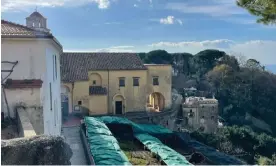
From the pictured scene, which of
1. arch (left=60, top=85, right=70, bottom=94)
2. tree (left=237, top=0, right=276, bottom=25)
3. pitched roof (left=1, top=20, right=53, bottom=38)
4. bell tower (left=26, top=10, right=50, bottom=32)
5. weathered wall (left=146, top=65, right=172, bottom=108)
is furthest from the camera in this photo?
weathered wall (left=146, top=65, right=172, bottom=108)

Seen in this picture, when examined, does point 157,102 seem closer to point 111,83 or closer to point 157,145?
point 111,83

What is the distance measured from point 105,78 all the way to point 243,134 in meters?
12.9

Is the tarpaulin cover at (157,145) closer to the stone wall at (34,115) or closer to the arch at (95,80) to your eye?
the stone wall at (34,115)

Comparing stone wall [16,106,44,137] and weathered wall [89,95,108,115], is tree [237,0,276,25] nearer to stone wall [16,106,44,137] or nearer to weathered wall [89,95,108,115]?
stone wall [16,106,44,137]

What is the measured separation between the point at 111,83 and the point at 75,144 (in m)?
15.1

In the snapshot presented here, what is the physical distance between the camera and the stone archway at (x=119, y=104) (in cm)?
3334

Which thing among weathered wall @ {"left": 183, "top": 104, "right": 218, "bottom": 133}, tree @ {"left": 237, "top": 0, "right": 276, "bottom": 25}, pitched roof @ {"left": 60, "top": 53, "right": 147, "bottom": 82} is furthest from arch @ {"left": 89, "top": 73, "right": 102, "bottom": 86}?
tree @ {"left": 237, "top": 0, "right": 276, "bottom": 25}

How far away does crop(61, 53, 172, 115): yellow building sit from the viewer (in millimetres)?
31016

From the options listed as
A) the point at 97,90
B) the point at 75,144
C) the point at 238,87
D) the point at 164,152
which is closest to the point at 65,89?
the point at 97,90

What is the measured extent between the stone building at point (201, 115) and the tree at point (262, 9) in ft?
87.8

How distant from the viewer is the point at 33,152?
6.26 meters

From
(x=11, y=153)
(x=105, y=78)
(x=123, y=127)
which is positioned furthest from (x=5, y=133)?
(x=105, y=78)

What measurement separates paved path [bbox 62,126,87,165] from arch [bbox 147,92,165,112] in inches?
487

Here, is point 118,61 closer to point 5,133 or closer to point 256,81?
point 5,133
